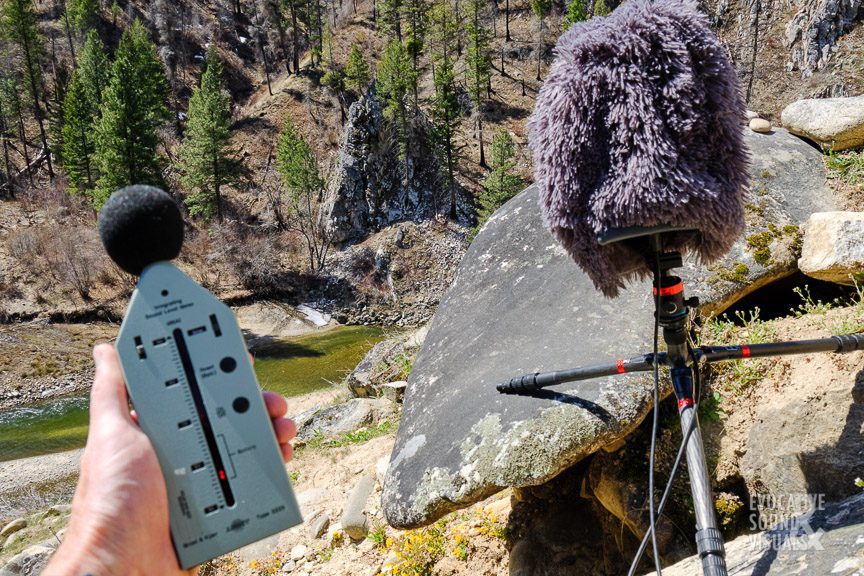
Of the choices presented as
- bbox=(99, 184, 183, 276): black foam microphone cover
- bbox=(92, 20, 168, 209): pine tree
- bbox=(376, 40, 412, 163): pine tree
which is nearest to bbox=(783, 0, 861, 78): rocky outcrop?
bbox=(376, 40, 412, 163): pine tree

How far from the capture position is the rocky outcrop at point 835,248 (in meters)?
3.18

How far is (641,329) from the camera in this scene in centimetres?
324

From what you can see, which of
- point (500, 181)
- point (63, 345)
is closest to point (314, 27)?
point (500, 181)

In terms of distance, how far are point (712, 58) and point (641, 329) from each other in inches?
59.3

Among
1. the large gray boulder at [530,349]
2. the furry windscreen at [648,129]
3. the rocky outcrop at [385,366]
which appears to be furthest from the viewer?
the rocky outcrop at [385,366]

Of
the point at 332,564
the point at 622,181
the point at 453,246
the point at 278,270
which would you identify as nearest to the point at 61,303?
the point at 278,270

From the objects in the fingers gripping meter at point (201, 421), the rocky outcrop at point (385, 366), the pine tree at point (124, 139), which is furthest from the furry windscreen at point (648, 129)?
the pine tree at point (124, 139)

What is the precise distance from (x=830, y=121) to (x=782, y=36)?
60.9 meters

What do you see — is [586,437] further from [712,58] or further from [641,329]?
[712,58]

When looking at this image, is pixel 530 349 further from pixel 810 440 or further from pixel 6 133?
pixel 6 133

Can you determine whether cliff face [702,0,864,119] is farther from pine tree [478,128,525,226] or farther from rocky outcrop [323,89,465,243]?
rocky outcrop [323,89,465,243]

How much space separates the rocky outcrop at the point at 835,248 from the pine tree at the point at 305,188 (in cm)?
3900

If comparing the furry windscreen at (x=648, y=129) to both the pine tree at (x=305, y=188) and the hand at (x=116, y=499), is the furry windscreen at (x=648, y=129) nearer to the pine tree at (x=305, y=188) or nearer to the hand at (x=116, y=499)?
the hand at (x=116, y=499)

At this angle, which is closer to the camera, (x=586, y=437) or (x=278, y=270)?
(x=586, y=437)
